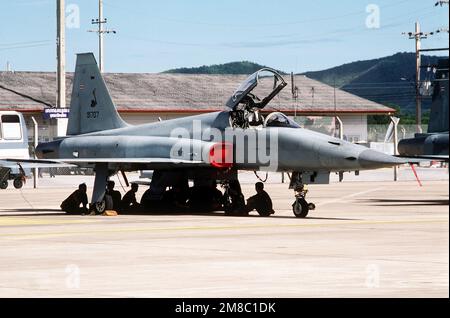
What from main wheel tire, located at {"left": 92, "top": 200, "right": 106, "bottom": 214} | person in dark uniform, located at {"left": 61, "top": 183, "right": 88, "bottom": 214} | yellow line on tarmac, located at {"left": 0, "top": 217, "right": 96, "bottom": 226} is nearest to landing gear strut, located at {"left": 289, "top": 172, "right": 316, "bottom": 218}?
yellow line on tarmac, located at {"left": 0, "top": 217, "right": 96, "bottom": 226}

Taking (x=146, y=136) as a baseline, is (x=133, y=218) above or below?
below

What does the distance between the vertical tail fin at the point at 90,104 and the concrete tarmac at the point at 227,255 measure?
10.6 ft

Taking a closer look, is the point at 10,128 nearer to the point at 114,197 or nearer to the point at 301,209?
the point at 114,197

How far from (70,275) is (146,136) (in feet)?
52.1

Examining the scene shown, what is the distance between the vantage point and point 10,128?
5188cm

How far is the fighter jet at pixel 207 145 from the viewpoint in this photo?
26344 millimetres

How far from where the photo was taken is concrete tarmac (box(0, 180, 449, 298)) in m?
12.5

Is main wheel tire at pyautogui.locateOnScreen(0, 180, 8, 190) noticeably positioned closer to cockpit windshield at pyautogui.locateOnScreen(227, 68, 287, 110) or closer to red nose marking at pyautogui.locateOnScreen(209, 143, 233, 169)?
red nose marking at pyautogui.locateOnScreen(209, 143, 233, 169)

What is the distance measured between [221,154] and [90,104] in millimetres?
5252

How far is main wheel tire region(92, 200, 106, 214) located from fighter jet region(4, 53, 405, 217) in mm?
26

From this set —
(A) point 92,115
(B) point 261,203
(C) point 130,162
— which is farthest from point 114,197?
(B) point 261,203
